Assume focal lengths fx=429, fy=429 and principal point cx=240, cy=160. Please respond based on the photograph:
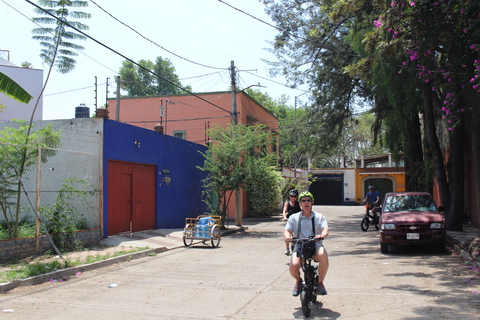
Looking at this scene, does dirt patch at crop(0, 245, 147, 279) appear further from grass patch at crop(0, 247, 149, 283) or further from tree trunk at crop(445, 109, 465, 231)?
tree trunk at crop(445, 109, 465, 231)

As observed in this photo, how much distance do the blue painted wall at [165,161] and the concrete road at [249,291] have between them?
4.70 metres

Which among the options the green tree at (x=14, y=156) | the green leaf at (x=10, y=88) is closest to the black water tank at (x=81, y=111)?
the green tree at (x=14, y=156)

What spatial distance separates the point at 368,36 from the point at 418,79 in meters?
3.71

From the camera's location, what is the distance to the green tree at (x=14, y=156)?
32.5 ft

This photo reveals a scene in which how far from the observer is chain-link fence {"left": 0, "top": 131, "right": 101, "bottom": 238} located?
35.8ft

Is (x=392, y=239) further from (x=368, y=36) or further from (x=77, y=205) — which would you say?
(x=77, y=205)

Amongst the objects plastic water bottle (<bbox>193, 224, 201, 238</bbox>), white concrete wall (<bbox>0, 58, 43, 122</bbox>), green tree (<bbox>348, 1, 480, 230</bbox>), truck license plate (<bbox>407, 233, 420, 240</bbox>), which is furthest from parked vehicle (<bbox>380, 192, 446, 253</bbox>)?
white concrete wall (<bbox>0, 58, 43, 122</bbox>)

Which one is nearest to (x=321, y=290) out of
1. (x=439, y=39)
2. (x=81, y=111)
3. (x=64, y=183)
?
(x=439, y=39)

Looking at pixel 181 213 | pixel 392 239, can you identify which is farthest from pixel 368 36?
pixel 181 213

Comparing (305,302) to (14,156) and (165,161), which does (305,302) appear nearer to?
(14,156)

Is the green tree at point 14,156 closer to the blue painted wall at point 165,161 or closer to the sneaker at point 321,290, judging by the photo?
the blue painted wall at point 165,161

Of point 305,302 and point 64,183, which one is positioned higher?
point 64,183

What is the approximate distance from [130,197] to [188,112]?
13.5 m

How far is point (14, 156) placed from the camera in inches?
396
